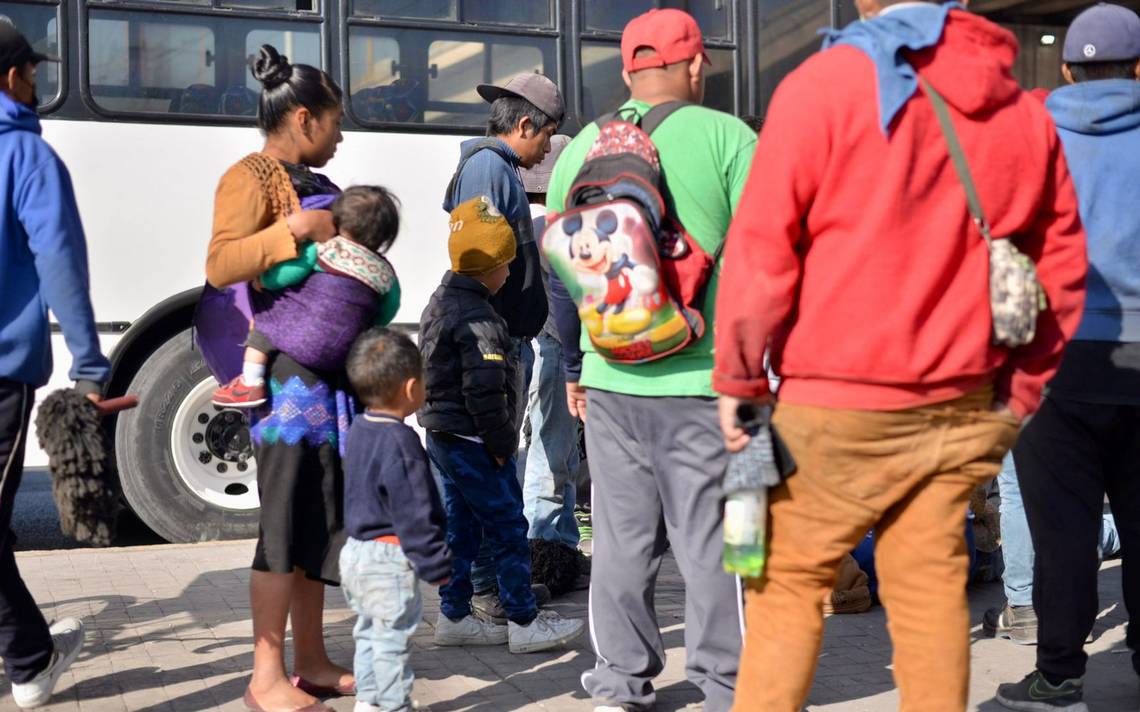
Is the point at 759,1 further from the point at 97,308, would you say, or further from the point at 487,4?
the point at 97,308

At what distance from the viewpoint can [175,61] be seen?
7.25m

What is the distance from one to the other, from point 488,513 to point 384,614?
106 cm

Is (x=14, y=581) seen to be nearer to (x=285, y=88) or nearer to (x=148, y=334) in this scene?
(x=285, y=88)

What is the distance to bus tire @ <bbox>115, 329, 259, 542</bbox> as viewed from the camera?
7219 millimetres

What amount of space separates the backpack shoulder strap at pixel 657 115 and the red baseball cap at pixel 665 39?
133mm

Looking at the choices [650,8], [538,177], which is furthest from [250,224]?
[650,8]

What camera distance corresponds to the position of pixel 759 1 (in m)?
8.41

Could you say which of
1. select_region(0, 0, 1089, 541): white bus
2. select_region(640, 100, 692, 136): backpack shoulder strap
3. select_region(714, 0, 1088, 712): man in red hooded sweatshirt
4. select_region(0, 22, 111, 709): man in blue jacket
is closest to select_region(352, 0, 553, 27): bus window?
select_region(0, 0, 1089, 541): white bus

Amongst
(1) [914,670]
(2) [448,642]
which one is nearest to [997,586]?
(2) [448,642]

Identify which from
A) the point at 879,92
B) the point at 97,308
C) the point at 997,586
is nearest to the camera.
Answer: the point at 879,92

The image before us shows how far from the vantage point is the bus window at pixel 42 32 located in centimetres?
704

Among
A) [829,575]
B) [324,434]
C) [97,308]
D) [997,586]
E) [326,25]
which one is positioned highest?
[326,25]

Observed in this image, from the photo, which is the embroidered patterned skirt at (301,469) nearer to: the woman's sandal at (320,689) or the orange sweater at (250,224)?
the orange sweater at (250,224)

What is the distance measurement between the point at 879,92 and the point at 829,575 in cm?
106
